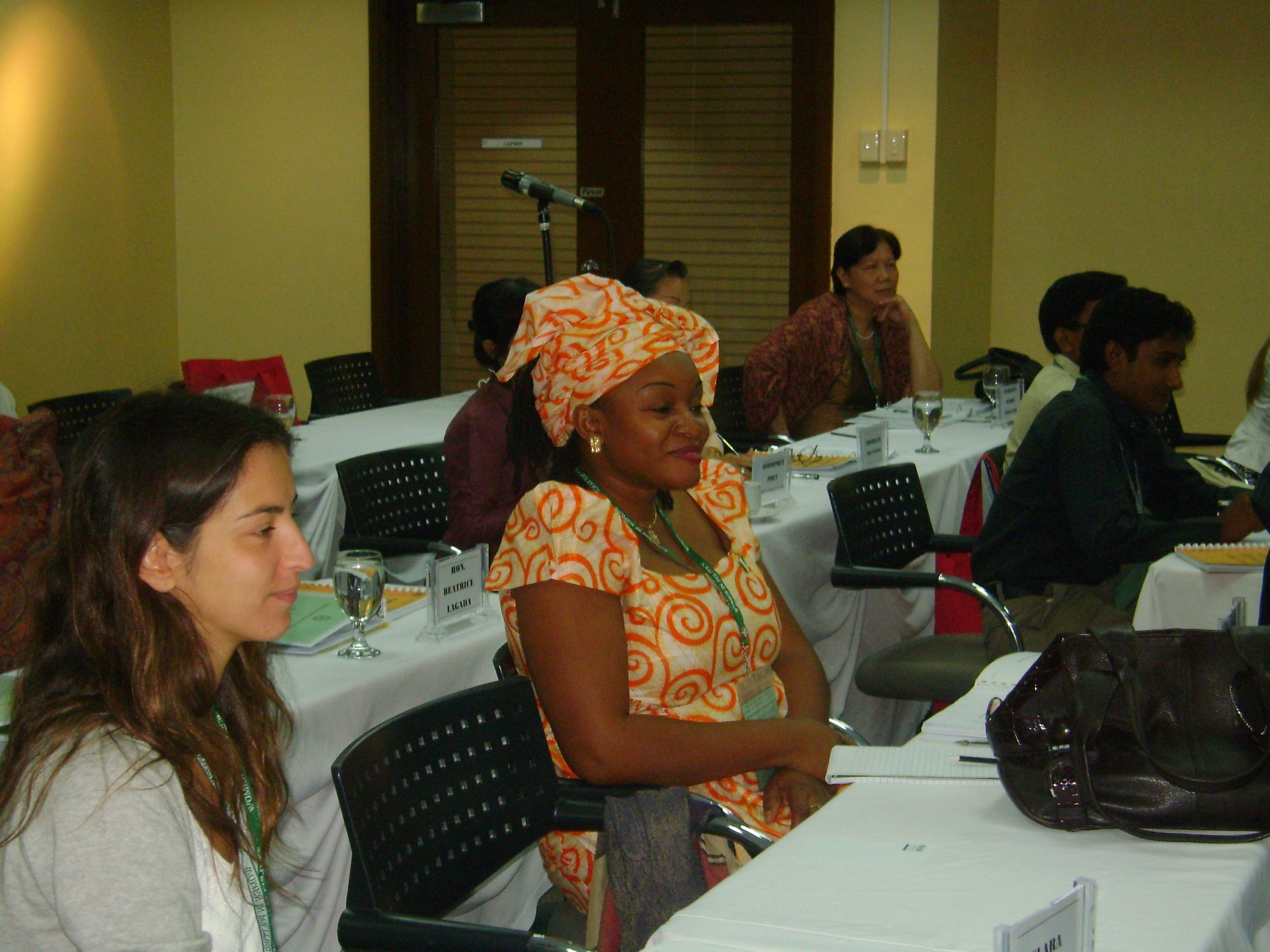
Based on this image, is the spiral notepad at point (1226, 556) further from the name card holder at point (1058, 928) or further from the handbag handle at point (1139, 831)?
the name card holder at point (1058, 928)

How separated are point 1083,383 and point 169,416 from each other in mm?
2365

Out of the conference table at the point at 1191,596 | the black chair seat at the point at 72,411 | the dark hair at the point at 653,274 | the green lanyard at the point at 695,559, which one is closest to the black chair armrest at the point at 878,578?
the conference table at the point at 1191,596

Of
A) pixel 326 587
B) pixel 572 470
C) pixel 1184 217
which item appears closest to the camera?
pixel 572 470

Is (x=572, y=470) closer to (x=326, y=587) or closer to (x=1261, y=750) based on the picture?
(x=326, y=587)

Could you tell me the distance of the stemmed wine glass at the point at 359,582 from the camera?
219 centimetres

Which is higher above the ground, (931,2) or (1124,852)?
(931,2)

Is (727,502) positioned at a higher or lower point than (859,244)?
lower

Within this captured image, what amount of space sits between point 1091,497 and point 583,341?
140 cm

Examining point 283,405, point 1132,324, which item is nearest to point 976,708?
point 1132,324

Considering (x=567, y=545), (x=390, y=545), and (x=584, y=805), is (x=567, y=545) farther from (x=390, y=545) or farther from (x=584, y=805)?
(x=390, y=545)

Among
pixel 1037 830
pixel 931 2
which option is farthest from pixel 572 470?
pixel 931 2

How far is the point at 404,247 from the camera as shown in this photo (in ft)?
23.0

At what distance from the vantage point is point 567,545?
76.6 inches

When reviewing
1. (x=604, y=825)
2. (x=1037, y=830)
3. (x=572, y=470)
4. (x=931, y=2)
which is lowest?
(x=604, y=825)
